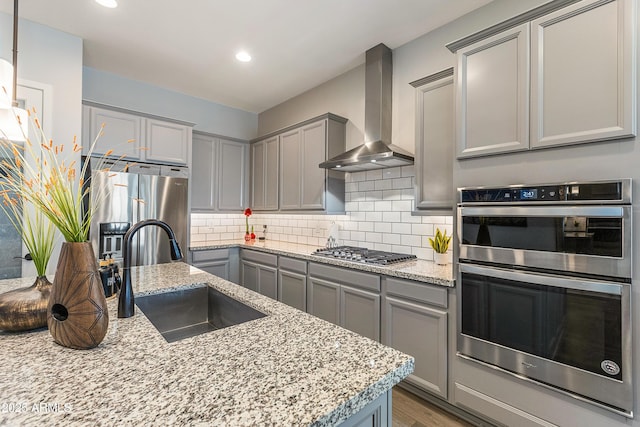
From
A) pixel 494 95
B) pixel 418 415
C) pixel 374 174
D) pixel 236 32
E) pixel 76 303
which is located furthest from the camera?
pixel 374 174

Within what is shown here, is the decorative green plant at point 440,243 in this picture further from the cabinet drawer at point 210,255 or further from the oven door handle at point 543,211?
the cabinet drawer at point 210,255

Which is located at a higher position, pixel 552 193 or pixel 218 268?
pixel 552 193

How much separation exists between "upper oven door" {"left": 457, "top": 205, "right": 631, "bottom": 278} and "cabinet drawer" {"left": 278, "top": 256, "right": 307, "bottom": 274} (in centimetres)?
159

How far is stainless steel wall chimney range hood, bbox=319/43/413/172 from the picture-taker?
9.35 ft

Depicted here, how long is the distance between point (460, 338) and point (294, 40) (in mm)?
2855

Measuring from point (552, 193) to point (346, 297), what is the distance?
167 cm

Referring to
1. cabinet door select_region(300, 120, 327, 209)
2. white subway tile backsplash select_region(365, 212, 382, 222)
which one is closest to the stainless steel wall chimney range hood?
cabinet door select_region(300, 120, 327, 209)

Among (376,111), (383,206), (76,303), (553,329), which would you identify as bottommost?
(553,329)

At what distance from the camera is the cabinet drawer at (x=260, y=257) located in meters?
3.45

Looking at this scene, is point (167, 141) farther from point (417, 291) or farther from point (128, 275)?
point (417, 291)

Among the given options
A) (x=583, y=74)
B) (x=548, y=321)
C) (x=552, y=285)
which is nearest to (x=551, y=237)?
(x=552, y=285)

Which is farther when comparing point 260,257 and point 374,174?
point 260,257

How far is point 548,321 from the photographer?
1.57 m

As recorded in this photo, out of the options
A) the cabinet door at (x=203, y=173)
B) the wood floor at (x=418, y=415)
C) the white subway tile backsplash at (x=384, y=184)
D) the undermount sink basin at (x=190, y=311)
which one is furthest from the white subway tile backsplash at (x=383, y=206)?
the cabinet door at (x=203, y=173)
